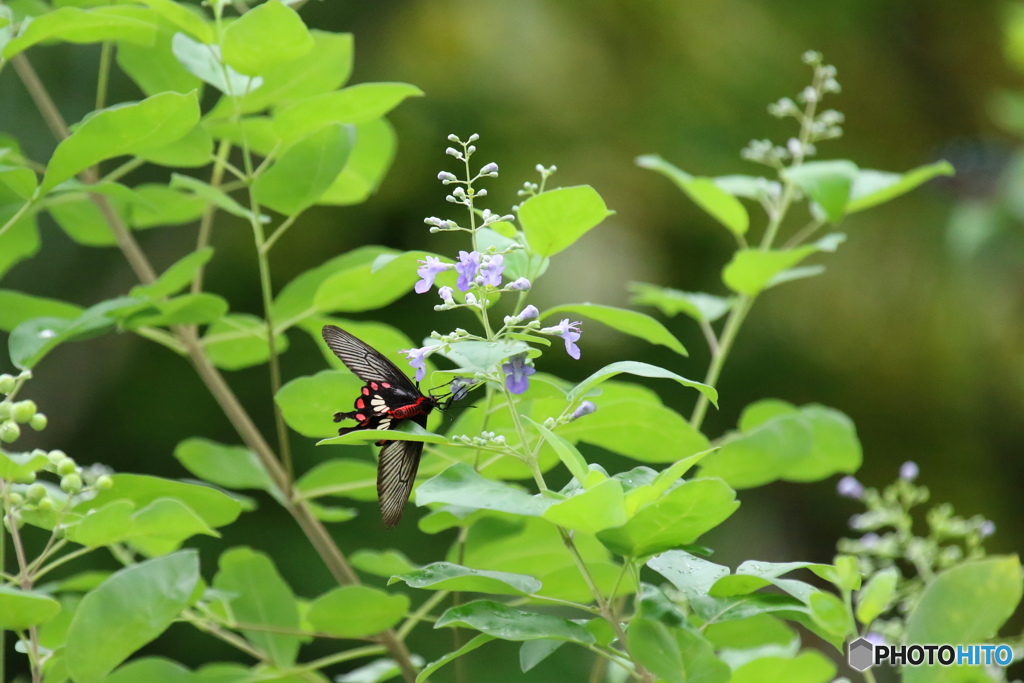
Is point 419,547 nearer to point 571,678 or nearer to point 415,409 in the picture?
point 571,678

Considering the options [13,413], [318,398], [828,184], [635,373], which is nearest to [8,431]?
[13,413]

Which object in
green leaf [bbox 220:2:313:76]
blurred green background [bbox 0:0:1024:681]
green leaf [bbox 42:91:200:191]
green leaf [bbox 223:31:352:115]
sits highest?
green leaf [bbox 220:2:313:76]

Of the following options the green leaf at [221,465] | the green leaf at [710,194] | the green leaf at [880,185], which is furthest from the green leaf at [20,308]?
the green leaf at [880,185]

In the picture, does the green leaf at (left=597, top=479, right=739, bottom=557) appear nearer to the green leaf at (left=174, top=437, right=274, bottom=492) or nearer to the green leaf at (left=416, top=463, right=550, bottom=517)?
the green leaf at (left=416, top=463, right=550, bottom=517)

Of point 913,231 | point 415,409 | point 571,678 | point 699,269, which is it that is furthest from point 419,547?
point 913,231

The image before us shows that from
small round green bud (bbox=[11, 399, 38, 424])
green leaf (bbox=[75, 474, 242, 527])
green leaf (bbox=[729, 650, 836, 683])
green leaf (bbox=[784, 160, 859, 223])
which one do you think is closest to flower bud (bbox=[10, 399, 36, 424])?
small round green bud (bbox=[11, 399, 38, 424])

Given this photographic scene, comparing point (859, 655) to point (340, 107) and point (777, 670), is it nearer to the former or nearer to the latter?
point (777, 670)
